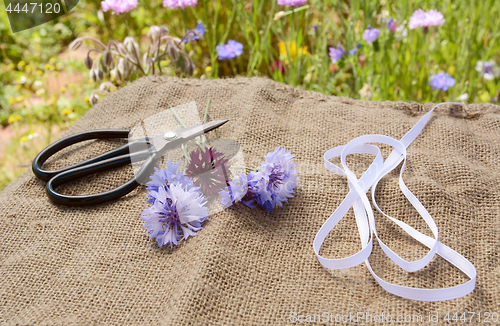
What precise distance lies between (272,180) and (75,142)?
428 millimetres

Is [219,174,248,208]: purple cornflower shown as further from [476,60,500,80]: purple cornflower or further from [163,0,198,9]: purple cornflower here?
[476,60,500,80]: purple cornflower

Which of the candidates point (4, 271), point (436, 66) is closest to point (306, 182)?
point (4, 271)

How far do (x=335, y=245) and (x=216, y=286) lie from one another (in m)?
0.21

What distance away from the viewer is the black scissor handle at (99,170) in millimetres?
688

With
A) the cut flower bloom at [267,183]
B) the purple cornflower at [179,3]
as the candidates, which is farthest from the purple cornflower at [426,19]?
the cut flower bloom at [267,183]

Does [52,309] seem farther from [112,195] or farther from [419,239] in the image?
[419,239]

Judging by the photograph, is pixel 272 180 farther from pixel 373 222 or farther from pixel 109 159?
pixel 109 159

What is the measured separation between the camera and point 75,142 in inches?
31.1

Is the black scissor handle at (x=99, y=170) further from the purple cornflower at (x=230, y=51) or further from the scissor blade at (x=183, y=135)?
the purple cornflower at (x=230, y=51)

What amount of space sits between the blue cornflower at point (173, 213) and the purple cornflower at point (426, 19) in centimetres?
87
